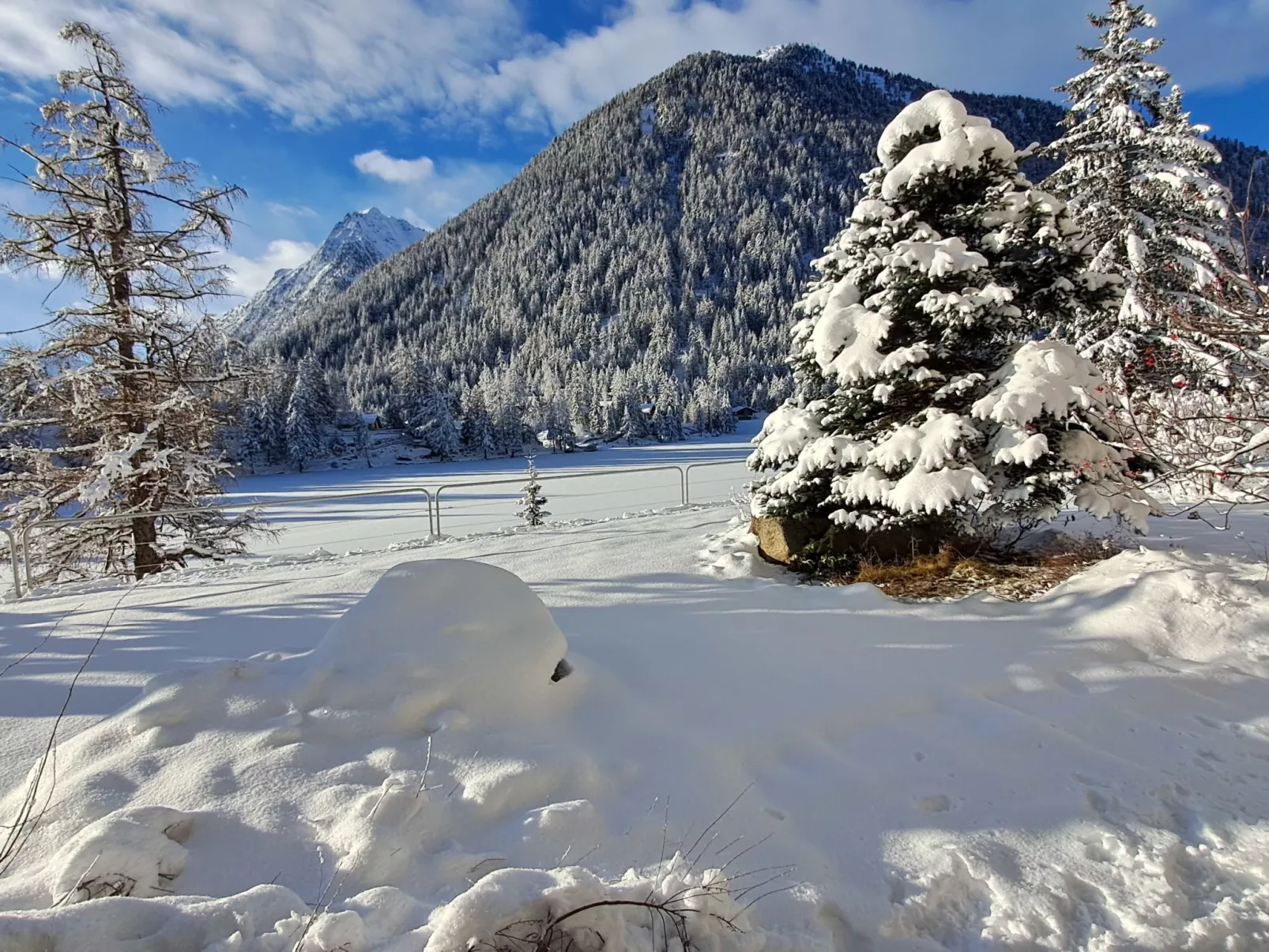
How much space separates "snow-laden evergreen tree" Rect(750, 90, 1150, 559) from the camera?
4949 mm

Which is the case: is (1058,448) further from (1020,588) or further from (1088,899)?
(1088,899)

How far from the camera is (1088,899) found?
2.02 meters

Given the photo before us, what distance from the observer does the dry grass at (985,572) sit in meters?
5.03

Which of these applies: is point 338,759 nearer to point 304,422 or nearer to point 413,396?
point 304,422

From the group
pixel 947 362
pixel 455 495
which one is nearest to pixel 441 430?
pixel 455 495

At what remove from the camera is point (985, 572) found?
5.41m

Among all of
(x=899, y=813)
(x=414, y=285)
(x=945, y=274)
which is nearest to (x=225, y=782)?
(x=899, y=813)

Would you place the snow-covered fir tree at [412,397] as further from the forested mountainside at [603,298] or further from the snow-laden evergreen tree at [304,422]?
the snow-laden evergreen tree at [304,422]

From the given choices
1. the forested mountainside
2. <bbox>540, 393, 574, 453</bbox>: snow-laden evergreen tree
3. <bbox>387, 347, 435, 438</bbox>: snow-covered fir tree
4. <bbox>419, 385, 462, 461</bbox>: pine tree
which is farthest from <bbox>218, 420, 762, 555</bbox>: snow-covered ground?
the forested mountainside

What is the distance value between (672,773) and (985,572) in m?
4.25

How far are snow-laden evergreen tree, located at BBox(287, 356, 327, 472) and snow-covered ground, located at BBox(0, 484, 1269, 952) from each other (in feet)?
182

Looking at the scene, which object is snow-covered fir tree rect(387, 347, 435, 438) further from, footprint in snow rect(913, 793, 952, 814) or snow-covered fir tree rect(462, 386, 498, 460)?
footprint in snow rect(913, 793, 952, 814)

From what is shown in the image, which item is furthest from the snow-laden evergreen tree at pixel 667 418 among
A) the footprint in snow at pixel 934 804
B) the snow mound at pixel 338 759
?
the footprint in snow at pixel 934 804

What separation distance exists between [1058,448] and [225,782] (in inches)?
255
